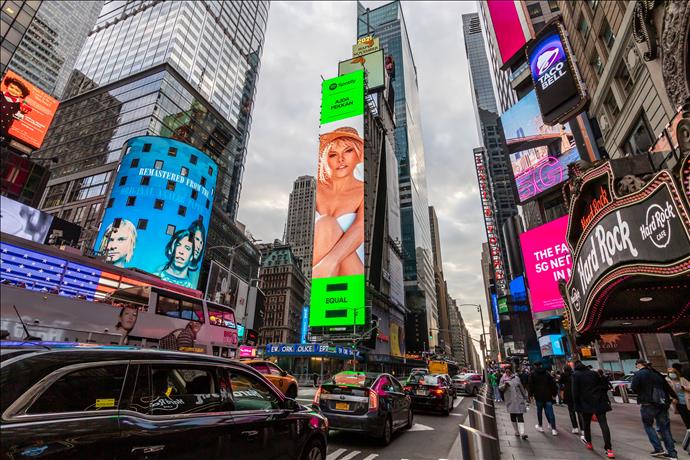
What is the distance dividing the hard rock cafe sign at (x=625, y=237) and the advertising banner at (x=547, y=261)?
19.1 meters

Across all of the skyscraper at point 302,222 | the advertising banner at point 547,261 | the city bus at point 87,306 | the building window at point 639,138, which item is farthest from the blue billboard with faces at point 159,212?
the skyscraper at point 302,222

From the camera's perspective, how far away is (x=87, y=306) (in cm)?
1216

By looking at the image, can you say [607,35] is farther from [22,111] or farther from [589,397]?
[22,111]

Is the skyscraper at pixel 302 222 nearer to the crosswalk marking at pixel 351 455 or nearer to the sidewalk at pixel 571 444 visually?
the sidewalk at pixel 571 444

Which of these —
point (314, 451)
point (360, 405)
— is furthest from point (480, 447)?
point (360, 405)

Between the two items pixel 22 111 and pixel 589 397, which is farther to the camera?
pixel 22 111

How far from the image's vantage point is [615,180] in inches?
359

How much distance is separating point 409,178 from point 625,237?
143837 millimetres

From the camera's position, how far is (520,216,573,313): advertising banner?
105 feet

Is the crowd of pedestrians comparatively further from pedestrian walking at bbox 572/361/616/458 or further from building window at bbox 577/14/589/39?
building window at bbox 577/14/589/39

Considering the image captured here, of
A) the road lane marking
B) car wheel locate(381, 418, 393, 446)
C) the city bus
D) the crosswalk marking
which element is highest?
the city bus

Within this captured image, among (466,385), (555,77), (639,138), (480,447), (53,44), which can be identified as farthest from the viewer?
(53,44)

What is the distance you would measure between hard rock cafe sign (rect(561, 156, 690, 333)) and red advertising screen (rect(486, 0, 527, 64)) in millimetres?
38545

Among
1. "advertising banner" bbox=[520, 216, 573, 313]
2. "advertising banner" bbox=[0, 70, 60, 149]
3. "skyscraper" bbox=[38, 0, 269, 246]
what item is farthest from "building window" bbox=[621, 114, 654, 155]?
"skyscraper" bbox=[38, 0, 269, 246]
